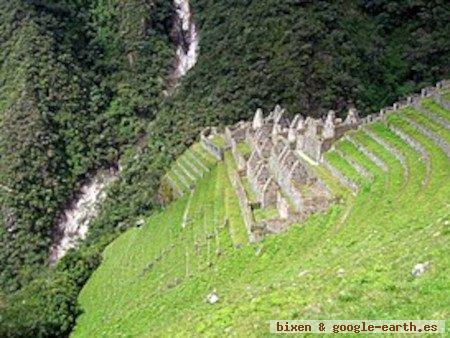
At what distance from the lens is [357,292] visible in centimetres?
1526

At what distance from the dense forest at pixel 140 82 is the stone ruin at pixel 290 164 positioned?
2304 cm

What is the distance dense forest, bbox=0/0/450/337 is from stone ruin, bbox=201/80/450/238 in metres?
23.0

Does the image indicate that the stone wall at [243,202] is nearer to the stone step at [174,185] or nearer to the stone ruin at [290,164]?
the stone ruin at [290,164]

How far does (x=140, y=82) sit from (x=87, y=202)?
105ft

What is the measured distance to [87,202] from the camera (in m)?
111

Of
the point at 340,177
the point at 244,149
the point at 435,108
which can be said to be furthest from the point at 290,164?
the point at 244,149

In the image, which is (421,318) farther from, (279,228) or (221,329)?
(279,228)

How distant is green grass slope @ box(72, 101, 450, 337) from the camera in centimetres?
1531

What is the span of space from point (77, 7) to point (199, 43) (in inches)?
1571

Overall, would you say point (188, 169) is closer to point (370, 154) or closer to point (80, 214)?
point (370, 154)

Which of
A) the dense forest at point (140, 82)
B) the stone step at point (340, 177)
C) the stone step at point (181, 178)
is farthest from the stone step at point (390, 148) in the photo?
the dense forest at point (140, 82)

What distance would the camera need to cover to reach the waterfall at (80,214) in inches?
3971

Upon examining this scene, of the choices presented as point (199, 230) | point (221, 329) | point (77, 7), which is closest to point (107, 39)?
point (77, 7)

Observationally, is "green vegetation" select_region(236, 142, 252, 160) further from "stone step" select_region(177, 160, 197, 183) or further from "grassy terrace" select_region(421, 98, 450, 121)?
"grassy terrace" select_region(421, 98, 450, 121)
